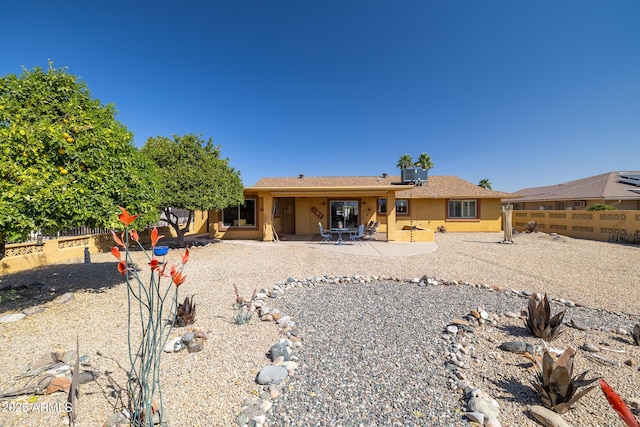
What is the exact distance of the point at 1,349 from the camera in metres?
3.27

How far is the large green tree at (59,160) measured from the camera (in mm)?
3980

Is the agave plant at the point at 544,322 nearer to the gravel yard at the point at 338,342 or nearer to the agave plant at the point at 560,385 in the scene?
the gravel yard at the point at 338,342

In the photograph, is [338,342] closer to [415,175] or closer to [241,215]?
[241,215]

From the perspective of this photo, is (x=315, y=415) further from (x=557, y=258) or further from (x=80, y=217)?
(x=557, y=258)

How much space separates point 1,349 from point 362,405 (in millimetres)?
4378

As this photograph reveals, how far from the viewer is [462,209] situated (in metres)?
17.4

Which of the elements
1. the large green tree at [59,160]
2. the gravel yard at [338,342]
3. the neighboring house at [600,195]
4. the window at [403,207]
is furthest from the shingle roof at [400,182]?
the large green tree at [59,160]

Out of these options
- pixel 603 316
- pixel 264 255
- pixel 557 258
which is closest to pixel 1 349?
pixel 264 255

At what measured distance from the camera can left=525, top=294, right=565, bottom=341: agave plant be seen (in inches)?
149

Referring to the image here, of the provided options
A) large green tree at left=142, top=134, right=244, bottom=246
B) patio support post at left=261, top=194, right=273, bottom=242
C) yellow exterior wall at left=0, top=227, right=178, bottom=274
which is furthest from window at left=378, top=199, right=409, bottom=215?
yellow exterior wall at left=0, top=227, right=178, bottom=274

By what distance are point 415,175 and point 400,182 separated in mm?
1340

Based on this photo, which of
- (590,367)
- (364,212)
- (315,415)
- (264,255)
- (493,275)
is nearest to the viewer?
(315,415)

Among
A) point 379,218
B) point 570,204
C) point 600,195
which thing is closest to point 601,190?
point 600,195

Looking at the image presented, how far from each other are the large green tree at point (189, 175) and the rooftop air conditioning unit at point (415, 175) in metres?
12.5
